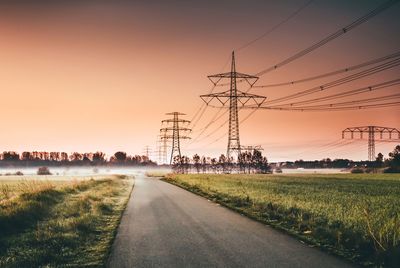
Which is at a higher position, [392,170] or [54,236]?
[392,170]

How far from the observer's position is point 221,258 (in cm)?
894

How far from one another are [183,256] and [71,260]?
105 inches

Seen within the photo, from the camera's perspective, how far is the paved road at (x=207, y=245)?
8.64 meters

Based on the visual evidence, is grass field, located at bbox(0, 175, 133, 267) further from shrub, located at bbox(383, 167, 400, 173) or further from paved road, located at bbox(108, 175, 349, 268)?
shrub, located at bbox(383, 167, 400, 173)

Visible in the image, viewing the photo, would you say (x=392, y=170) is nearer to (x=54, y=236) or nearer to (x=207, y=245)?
(x=207, y=245)

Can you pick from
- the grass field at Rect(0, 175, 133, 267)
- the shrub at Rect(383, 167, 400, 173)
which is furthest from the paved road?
the shrub at Rect(383, 167, 400, 173)

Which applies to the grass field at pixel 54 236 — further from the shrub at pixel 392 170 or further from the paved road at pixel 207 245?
the shrub at pixel 392 170

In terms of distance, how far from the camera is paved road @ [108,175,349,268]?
864 cm

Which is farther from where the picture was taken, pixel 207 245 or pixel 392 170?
pixel 392 170

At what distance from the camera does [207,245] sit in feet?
34.3

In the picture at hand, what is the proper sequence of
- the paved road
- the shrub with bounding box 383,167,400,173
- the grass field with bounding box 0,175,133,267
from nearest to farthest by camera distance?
the paved road < the grass field with bounding box 0,175,133,267 < the shrub with bounding box 383,167,400,173

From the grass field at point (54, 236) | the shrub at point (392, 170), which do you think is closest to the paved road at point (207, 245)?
the grass field at point (54, 236)

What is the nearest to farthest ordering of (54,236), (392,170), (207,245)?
(207,245) < (54,236) < (392,170)

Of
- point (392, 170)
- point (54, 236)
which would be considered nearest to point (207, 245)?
point (54, 236)
